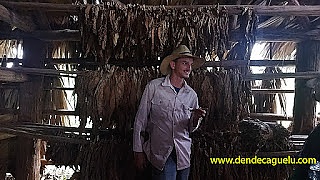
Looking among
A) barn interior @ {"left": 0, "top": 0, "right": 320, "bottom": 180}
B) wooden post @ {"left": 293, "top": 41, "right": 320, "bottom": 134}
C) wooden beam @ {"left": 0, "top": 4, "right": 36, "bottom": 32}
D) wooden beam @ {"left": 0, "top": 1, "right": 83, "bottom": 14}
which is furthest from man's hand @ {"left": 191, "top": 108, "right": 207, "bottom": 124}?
wooden beam @ {"left": 0, "top": 4, "right": 36, "bottom": 32}

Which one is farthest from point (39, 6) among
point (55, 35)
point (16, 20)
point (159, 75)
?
point (159, 75)

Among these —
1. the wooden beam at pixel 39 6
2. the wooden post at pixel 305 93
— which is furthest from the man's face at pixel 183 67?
the wooden post at pixel 305 93

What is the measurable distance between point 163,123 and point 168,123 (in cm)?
4

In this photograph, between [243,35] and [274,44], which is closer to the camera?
[243,35]

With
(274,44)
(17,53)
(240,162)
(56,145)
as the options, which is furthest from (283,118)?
(17,53)

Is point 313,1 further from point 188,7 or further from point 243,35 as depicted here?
point 188,7

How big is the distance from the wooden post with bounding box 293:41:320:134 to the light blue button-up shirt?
1.53 m

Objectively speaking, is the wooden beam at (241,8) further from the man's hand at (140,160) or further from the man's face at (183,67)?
the man's hand at (140,160)

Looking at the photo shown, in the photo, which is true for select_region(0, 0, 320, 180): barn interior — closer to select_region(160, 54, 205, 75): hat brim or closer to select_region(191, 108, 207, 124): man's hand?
select_region(160, 54, 205, 75): hat brim

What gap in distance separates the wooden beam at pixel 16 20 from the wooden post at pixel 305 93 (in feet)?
8.64

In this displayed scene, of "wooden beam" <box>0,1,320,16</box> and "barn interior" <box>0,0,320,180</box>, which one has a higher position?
"wooden beam" <box>0,1,320,16</box>

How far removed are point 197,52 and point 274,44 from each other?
1.86 m

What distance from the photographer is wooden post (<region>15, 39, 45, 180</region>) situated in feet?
12.2

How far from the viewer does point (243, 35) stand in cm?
310
